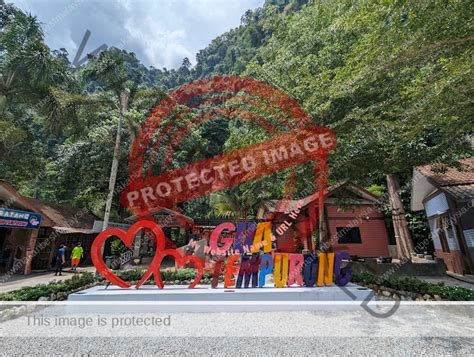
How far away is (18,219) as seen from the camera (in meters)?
12.4

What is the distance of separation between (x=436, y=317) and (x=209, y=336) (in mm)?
5741

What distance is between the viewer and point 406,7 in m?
5.91

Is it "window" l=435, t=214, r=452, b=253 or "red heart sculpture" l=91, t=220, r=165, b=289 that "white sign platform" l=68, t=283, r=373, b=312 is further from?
"window" l=435, t=214, r=452, b=253

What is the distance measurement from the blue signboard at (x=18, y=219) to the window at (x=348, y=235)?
62.2ft

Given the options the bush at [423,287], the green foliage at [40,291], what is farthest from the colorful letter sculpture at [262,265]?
the green foliage at [40,291]

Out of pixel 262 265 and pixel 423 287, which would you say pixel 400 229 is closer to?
pixel 423 287

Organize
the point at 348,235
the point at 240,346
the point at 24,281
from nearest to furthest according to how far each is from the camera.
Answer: the point at 240,346
the point at 24,281
the point at 348,235

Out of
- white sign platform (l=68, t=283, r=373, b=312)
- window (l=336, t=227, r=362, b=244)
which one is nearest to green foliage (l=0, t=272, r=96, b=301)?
white sign platform (l=68, t=283, r=373, b=312)

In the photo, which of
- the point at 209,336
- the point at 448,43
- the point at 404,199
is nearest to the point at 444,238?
the point at 404,199

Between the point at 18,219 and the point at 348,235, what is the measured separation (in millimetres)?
20055

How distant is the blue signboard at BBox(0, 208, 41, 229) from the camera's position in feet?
38.4

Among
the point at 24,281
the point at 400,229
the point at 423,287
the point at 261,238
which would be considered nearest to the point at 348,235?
the point at 400,229

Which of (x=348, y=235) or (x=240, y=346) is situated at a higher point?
(x=348, y=235)

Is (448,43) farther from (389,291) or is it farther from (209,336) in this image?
(209,336)
